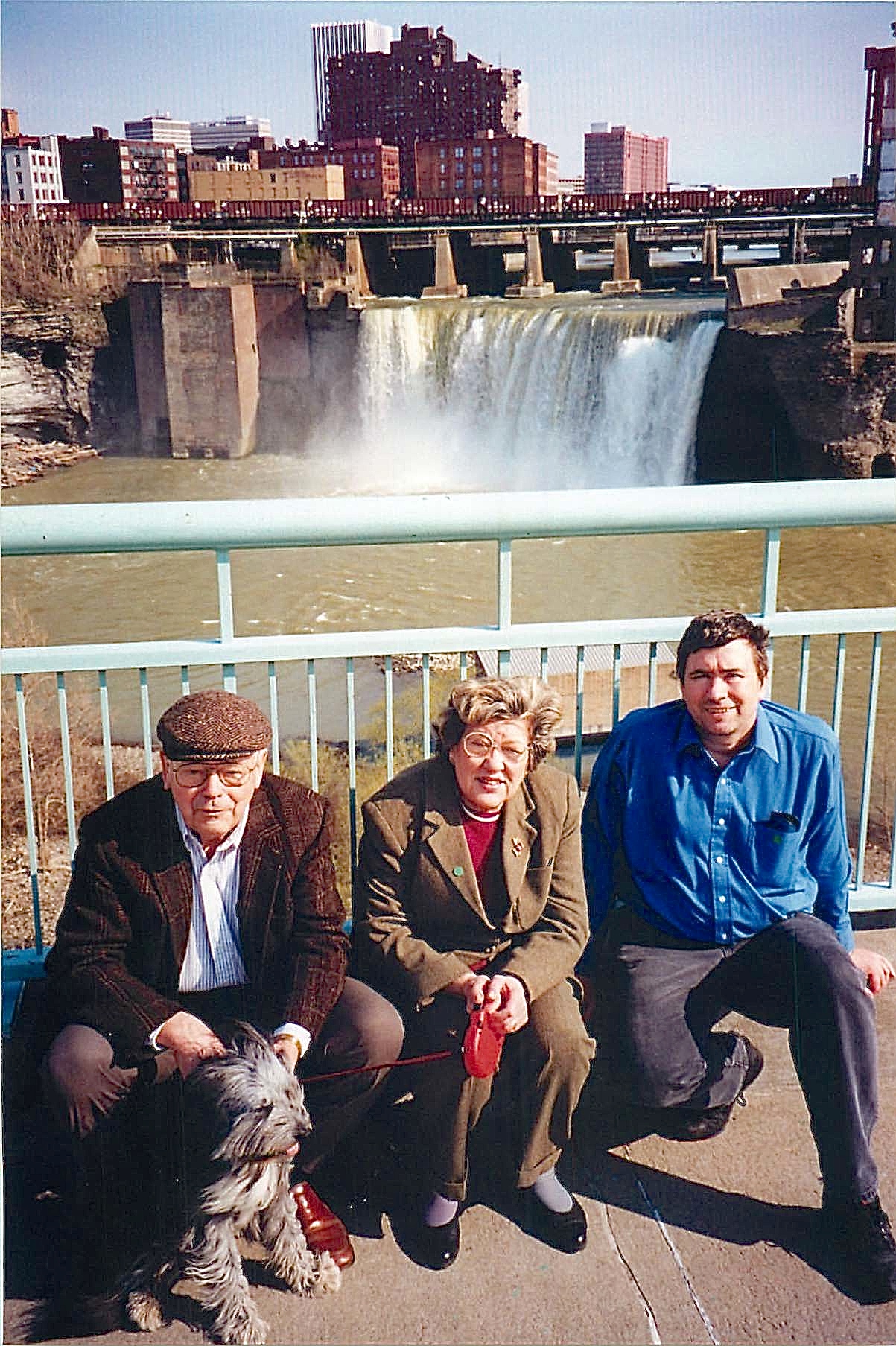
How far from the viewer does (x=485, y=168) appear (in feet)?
113

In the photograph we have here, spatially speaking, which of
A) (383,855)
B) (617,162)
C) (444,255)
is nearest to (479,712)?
(383,855)

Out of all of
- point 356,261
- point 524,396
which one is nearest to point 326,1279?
point 524,396

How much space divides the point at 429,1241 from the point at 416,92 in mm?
16947

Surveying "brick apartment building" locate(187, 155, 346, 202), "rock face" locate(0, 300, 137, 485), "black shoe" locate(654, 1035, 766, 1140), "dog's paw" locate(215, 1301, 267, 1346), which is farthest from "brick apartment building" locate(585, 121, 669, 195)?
"rock face" locate(0, 300, 137, 485)

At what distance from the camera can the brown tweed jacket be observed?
2.01 meters

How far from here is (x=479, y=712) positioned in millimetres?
2133

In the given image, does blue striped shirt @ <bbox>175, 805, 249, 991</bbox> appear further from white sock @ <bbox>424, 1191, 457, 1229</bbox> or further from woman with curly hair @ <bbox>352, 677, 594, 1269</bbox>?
white sock @ <bbox>424, 1191, 457, 1229</bbox>

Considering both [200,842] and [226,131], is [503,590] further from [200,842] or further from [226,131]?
[226,131]

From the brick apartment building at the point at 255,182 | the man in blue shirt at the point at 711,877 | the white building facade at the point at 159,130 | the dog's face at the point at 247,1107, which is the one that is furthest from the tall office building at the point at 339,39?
the brick apartment building at the point at 255,182

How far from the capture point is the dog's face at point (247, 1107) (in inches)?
74.4

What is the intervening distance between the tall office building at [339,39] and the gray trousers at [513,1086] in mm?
5420

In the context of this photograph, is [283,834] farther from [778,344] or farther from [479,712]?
[778,344]

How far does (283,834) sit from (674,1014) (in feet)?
2.55

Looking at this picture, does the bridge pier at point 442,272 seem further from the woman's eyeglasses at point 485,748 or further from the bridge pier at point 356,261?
the woman's eyeglasses at point 485,748
